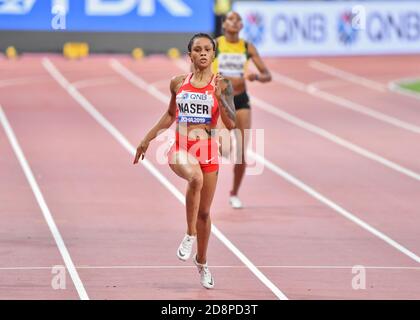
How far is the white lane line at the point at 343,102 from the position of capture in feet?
82.7

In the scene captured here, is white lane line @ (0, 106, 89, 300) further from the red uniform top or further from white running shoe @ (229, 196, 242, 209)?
white running shoe @ (229, 196, 242, 209)

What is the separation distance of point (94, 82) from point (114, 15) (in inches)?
111

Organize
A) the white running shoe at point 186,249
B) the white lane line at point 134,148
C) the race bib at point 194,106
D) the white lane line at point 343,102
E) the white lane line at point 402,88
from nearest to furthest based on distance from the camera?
1. the race bib at point 194,106
2. the white running shoe at point 186,249
3. the white lane line at point 134,148
4. the white lane line at point 343,102
5. the white lane line at point 402,88

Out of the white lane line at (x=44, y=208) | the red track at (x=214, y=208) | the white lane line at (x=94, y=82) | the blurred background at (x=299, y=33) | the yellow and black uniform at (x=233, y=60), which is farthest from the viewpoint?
the blurred background at (x=299, y=33)

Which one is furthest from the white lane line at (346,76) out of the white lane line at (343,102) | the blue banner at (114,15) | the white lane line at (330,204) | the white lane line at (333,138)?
the white lane line at (330,204)

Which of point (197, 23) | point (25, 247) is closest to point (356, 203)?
point (25, 247)

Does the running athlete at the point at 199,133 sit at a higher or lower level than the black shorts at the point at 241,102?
higher

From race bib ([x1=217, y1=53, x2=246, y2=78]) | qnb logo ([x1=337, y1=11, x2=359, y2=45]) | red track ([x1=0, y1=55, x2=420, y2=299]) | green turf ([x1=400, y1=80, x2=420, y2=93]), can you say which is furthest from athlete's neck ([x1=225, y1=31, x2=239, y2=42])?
qnb logo ([x1=337, y1=11, x2=359, y2=45])

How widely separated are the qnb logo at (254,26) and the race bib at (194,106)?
22.3 m

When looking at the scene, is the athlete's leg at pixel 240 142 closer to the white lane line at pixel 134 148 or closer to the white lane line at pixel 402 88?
the white lane line at pixel 134 148

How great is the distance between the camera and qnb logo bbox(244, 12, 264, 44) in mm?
34188

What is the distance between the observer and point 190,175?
1173cm

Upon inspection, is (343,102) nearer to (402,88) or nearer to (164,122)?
(402,88)

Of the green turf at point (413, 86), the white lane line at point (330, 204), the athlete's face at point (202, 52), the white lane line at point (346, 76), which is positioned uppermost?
the athlete's face at point (202, 52)
